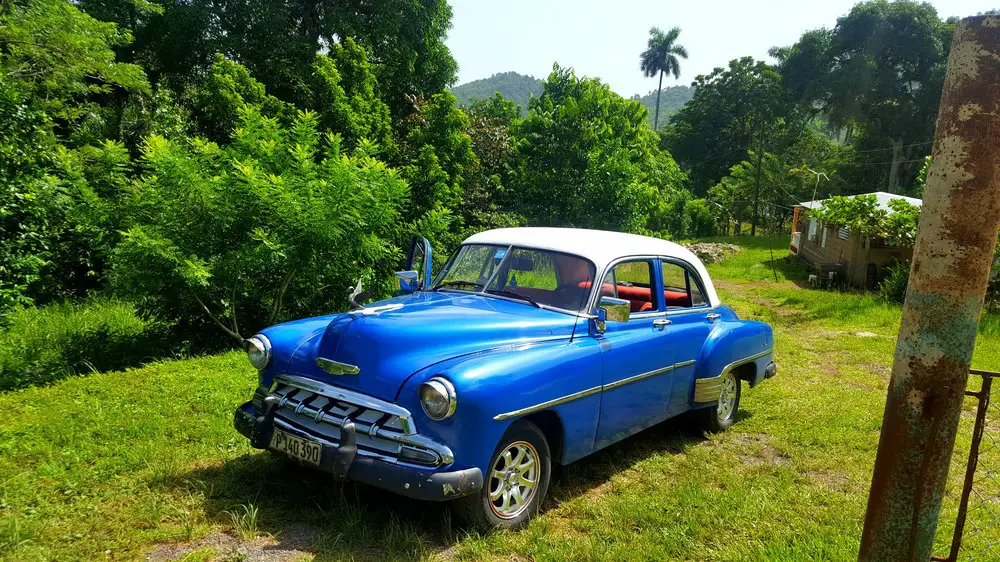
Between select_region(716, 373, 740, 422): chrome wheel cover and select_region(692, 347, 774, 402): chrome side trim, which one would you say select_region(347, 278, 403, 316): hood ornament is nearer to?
select_region(692, 347, 774, 402): chrome side trim

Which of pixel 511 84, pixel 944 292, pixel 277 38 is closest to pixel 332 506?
pixel 944 292

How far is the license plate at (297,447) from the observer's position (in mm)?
3522

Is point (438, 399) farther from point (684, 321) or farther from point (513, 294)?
point (684, 321)

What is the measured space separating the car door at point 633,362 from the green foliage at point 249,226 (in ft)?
13.9

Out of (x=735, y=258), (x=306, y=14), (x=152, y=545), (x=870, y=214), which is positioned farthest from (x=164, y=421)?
(x=735, y=258)

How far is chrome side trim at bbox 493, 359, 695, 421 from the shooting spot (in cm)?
359

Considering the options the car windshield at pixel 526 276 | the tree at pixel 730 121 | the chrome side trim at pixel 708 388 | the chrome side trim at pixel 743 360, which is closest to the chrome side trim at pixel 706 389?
the chrome side trim at pixel 708 388

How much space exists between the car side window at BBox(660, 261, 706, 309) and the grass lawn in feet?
4.09

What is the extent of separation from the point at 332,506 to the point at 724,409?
3.84 metres

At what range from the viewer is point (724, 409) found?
601cm

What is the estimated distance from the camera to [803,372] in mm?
8469

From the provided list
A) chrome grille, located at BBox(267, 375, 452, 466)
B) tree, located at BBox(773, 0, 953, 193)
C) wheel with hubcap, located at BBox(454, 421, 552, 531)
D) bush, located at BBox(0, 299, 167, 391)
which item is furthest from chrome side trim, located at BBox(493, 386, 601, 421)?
tree, located at BBox(773, 0, 953, 193)

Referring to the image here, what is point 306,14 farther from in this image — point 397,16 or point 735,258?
point 735,258

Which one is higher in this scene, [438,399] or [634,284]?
[634,284]
